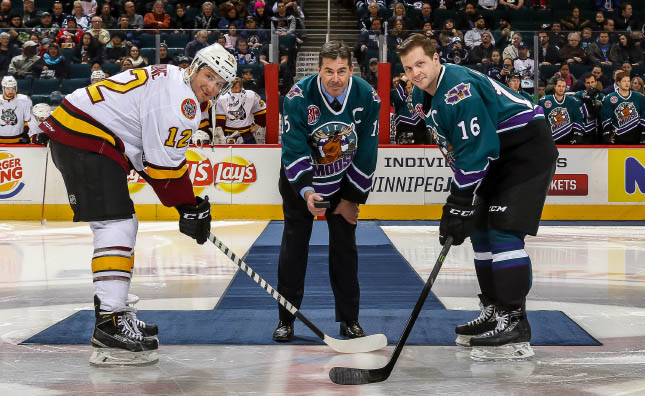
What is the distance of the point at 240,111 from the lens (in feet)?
37.9

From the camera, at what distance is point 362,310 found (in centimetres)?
521

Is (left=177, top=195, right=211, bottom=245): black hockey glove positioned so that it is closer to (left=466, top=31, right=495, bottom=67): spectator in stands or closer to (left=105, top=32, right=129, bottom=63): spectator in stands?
(left=466, top=31, right=495, bottom=67): spectator in stands

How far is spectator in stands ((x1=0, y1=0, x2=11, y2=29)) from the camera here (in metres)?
15.2

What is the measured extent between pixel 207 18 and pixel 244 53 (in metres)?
3.43

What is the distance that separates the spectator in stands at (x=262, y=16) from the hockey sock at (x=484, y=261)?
10572 mm

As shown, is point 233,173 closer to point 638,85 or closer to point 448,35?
point 448,35

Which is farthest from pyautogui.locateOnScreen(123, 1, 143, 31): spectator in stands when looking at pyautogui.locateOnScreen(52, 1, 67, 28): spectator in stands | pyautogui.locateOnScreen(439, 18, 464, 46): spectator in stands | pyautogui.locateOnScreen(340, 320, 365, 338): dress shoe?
pyautogui.locateOnScreen(340, 320, 365, 338): dress shoe

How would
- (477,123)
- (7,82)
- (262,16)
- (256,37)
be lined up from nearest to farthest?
(477,123), (256,37), (7,82), (262,16)

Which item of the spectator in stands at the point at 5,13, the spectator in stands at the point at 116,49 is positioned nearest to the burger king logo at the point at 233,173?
the spectator in stands at the point at 116,49

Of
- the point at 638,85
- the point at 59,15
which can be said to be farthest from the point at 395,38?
the point at 59,15

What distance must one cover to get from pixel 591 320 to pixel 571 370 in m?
1.25

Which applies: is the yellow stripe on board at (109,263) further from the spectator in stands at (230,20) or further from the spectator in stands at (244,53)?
the spectator in stands at (230,20)

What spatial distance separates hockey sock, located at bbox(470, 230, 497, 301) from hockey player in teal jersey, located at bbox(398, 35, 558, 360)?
0.23 ft

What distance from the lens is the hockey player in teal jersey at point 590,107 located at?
11492mm
